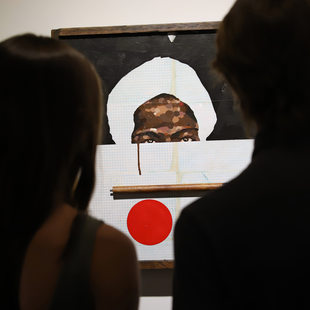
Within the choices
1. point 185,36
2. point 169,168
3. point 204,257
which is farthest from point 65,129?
point 185,36

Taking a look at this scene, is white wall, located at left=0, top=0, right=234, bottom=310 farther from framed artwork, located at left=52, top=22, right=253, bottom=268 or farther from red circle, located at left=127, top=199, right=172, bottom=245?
red circle, located at left=127, top=199, right=172, bottom=245

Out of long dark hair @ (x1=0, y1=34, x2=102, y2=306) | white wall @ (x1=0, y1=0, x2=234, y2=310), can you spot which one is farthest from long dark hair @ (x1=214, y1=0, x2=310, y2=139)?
white wall @ (x1=0, y1=0, x2=234, y2=310)

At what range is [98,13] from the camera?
1.42m

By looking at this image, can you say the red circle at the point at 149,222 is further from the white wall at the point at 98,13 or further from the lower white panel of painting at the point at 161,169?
the white wall at the point at 98,13

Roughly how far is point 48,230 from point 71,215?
37 millimetres

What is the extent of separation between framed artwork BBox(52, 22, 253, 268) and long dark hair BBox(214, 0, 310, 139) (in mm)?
847

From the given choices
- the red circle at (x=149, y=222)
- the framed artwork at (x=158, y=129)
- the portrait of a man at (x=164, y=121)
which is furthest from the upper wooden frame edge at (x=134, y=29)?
the red circle at (x=149, y=222)

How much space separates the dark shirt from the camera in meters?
0.44

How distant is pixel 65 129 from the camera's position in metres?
0.53

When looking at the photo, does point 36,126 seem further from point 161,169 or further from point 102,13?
point 102,13

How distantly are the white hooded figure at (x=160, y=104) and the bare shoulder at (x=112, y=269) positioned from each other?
835 mm

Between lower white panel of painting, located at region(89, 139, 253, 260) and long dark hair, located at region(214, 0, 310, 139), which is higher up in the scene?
long dark hair, located at region(214, 0, 310, 139)

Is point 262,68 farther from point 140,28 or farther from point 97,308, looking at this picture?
point 140,28

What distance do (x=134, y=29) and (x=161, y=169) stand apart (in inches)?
19.6
